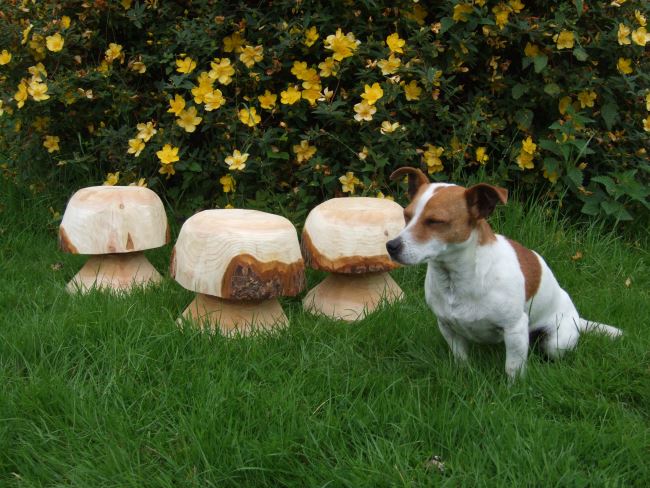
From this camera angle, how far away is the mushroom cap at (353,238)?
4012mm

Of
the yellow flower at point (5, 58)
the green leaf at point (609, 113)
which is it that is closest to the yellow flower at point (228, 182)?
the yellow flower at point (5, 58)

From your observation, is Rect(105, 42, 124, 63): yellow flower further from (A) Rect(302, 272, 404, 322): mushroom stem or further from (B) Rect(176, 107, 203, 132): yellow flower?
(A) Rect(302, 272, 404, 322): mushroom stem

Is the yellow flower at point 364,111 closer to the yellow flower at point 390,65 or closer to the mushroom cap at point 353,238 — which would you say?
the yellow flower at point 390,65

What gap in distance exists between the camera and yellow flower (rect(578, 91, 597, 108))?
4914 millimetres

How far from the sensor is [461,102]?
205 inches

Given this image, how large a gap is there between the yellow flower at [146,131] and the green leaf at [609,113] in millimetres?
3118

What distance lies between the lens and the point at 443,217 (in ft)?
9.80

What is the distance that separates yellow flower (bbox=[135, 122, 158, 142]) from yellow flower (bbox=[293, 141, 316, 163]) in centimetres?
101

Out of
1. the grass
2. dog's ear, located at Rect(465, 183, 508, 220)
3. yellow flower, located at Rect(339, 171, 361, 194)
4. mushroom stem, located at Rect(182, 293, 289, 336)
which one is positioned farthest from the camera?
yellow flower, located at Rect(339, 171, 361, 194)

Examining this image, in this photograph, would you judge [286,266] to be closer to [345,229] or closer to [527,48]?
[345,229]

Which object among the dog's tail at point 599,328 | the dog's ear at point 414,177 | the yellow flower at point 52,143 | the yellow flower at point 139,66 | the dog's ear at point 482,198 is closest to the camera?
the dog's ear at point 482,198

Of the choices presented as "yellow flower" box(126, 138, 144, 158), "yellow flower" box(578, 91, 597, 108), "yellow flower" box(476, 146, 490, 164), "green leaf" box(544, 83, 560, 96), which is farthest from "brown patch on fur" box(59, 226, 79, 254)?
"yellow flower" box(578, 91, 597, 108)

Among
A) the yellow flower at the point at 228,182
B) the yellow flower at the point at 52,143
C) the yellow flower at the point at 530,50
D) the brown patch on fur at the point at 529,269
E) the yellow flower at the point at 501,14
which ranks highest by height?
the yellow flower at the point at 501,14

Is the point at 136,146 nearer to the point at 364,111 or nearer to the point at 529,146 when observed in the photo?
the point at 364,111
